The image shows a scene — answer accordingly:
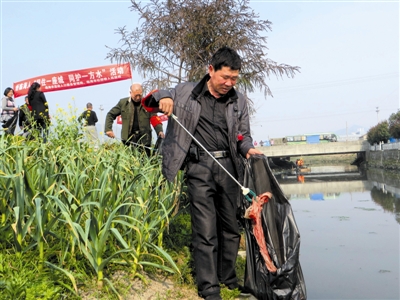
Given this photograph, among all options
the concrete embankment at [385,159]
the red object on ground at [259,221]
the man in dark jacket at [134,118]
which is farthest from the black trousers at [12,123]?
the concrete embankment at [385,159]

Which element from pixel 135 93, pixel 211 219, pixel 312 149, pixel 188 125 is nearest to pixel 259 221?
pixel 211 219

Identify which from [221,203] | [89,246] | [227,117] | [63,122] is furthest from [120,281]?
[63,122]

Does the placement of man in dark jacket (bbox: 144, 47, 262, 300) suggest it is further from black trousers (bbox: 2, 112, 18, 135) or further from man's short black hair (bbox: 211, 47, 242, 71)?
black trousers (bbox: 2, 112, 18, 135)

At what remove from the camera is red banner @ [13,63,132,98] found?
69.2 ft

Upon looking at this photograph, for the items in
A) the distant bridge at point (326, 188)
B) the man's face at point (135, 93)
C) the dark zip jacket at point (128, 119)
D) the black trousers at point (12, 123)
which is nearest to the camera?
the man's face at point (135, 93)

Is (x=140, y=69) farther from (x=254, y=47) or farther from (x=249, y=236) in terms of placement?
(x=249, y=236)

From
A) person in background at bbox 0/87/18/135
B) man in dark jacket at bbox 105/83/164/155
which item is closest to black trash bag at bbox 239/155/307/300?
man in dark jacket at bbox 105/83/164/155

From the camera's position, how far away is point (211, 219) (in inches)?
155

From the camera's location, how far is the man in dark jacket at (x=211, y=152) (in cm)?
389

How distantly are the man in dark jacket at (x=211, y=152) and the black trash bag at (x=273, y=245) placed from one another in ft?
0.44

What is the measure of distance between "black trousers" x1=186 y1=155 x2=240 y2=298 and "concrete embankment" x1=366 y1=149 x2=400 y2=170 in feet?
85.8

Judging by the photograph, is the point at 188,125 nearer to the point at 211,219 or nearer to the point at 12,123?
the point at 211,219

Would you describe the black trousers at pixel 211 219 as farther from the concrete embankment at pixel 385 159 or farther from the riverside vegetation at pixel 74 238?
the concrete embankment at pixel 385 159

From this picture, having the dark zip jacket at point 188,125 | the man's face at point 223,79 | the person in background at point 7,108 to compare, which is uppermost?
the person in background at point 7,108
